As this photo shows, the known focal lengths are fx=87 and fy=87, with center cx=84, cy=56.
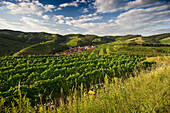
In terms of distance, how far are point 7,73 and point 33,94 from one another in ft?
20.3

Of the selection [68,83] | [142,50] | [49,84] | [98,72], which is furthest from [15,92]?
[142,50]

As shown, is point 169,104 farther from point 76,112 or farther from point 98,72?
point 98,72

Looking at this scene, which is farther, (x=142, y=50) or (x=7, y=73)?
(x=142, y=50)

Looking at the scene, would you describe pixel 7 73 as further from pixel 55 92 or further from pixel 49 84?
pixel 55 92

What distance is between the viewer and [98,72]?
1030 centimetres

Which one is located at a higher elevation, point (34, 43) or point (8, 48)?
point (34, 43)

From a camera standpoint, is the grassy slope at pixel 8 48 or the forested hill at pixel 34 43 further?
the grassy slope at pixel 8 48

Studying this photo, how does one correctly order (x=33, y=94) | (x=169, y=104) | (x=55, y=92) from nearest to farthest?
(x=169, y=104) < (x=33, y=94) < (x=55, y=92)

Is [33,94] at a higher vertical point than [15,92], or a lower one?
lower

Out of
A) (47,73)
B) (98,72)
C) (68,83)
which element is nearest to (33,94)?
(68,83)

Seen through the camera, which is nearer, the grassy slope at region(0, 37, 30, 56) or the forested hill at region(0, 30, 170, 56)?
the forested hill at region(0, 30, 170, 56)

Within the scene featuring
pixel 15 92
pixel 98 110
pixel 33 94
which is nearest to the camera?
pixel 98 110

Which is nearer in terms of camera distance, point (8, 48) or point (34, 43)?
point (8, 48)

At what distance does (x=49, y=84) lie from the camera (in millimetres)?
7262
